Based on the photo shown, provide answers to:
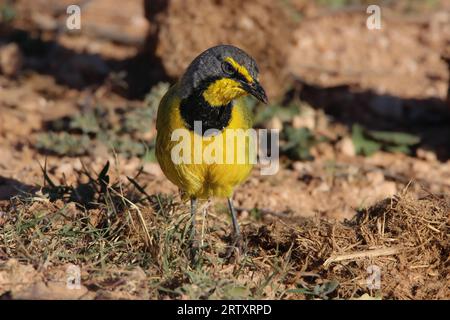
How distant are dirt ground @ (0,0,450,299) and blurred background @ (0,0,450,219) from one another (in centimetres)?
2

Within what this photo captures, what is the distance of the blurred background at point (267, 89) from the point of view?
704cm

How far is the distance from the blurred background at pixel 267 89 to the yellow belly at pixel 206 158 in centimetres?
125

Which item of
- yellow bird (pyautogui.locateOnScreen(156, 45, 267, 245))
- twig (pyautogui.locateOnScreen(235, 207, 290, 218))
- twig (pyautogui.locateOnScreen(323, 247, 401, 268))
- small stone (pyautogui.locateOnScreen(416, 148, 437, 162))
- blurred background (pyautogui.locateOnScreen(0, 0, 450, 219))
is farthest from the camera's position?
small stone (pyautogui.locateOnScreen(416, 148, 437, 162))

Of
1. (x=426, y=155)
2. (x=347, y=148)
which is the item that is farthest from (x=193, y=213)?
(x=426, y=155)

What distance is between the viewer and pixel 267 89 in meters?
8.63

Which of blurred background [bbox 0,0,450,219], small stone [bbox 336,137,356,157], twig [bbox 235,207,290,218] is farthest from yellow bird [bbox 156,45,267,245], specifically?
small stone [bbox 336,137,356,157]

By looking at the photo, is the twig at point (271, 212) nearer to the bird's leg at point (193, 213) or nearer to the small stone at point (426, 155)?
the bird's leg at point (193, 213)

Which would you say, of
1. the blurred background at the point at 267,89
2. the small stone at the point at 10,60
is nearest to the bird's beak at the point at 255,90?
the blurred background at the point at 267,89

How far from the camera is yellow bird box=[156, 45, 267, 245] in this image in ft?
15.8

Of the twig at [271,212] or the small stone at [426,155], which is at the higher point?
the small stone at [426,155]

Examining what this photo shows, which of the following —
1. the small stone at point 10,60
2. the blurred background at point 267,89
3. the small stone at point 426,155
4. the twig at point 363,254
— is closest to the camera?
the twig at point 363,254

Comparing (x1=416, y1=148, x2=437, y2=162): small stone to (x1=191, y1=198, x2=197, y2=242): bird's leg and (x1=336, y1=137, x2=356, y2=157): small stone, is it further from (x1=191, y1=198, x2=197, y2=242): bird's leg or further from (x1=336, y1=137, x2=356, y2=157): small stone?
(x1=191, y1=198, x2=197, y2=242): bird's leg

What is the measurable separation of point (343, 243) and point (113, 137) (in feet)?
10.7

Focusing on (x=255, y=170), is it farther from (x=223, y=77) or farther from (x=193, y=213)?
(x=223, y=77)
